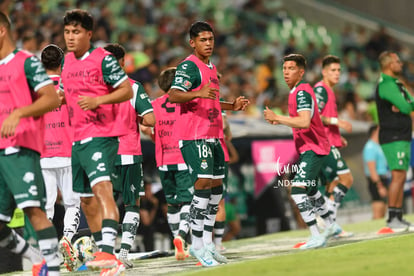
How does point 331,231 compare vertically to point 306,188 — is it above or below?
below

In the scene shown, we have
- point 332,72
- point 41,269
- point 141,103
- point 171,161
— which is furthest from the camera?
point 332,72

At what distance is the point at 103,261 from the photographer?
25.7ft

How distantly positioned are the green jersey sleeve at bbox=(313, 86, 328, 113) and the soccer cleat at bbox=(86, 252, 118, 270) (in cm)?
545

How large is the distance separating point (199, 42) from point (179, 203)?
8.92ft

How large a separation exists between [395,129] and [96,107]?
6.11m

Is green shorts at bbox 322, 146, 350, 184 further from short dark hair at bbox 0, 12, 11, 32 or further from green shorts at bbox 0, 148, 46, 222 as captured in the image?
short dark hair at bbox 0, 12, 11, 32

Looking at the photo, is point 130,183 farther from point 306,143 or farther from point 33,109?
point 33,109

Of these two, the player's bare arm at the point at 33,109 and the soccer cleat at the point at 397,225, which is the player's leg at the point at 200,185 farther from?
the soccer cleat at the point at 397,225

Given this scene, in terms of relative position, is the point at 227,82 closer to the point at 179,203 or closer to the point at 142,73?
the point at 142,73

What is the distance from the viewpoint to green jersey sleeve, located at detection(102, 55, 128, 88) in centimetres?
814

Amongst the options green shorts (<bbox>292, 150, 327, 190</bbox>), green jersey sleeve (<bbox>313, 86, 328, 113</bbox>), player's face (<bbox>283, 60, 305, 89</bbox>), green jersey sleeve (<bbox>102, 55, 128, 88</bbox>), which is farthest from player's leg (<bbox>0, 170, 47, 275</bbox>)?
green jersey sleeve (<bbox>313, 86, 328, 113</bbox>)

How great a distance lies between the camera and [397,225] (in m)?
12.9

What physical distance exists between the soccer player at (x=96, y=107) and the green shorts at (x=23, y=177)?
711 millimetres

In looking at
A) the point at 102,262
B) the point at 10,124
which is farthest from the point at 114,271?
the point at 10,124
